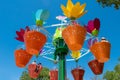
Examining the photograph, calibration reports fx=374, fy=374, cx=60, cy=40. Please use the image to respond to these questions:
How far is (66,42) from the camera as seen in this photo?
4.30 meters

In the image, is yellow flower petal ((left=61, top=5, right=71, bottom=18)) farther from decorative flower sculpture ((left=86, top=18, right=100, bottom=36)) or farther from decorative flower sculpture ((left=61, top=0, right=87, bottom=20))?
decorative flower sculpture ((left=86, top=18, right=100, bottom=36))

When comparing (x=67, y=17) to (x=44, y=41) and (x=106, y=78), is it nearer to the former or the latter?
(x=44, y=41)

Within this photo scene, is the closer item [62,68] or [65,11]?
[65,11]

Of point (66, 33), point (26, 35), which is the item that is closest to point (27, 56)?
point (26, 35)

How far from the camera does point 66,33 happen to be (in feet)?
14.1

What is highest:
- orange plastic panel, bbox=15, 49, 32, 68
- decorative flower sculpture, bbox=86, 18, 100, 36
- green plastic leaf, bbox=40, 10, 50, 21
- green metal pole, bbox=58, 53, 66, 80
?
green plastic leaf, bbox=40, 10, 50, 21

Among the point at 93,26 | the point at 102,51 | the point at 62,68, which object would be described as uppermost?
the point at 93,26

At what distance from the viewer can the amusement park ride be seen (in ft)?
14.1

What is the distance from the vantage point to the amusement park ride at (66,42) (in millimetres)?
4301

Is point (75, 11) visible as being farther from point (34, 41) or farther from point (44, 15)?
point (34, 41)

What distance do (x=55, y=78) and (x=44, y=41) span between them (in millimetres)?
792

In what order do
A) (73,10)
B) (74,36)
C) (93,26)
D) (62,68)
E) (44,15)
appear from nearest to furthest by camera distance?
(74,36) < (73,10) < (62,68) < (44,15) < (93,26)

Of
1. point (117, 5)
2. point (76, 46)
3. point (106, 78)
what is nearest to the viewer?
point (76, 46)

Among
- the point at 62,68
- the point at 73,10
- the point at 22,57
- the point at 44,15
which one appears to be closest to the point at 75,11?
the point at 73,10
